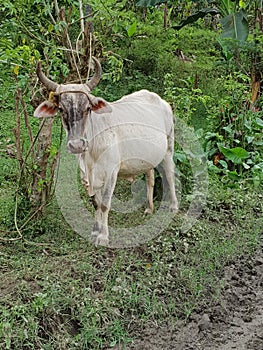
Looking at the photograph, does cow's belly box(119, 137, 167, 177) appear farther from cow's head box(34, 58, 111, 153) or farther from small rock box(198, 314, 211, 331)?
small rock box(198, 314, 211, 331)

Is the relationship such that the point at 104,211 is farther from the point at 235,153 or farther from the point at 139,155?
the point at 235,153

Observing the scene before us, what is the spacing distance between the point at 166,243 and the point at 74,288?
1.03m

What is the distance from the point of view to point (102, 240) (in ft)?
15.1

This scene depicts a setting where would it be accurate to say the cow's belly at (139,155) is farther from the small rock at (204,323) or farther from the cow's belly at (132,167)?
the small rock at (204,323)

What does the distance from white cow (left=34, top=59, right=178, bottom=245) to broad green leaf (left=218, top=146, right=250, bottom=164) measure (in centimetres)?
117

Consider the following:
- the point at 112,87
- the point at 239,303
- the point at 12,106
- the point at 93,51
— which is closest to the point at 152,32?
the point at 112,87

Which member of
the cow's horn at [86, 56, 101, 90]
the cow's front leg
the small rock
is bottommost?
the small rock

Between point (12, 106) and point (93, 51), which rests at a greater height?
point (93, 51)

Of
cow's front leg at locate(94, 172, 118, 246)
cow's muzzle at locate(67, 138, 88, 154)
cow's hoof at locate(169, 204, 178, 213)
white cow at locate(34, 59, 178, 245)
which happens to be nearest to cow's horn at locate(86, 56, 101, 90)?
white cow at locate(34, 59, 178, 245)

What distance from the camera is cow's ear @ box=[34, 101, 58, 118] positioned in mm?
4141

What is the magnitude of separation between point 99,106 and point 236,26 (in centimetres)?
419

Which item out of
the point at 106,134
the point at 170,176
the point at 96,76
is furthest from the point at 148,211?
the point at 96,76

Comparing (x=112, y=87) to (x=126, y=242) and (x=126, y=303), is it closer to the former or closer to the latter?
(x=126, y=242)

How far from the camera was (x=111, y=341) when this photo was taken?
378cm
